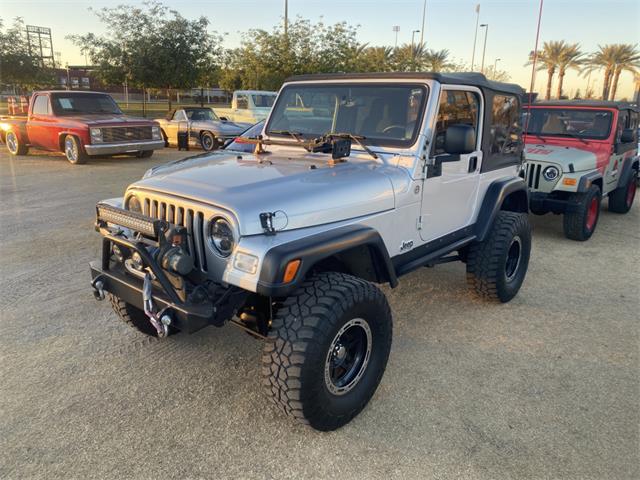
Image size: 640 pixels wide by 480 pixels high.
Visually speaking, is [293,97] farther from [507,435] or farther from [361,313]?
[507,435]

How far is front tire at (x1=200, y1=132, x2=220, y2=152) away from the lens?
14.5 meters

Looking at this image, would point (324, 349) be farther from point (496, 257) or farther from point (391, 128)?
point (496, 257)

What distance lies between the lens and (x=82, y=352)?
353 centimetres

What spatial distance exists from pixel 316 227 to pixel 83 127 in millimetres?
10840

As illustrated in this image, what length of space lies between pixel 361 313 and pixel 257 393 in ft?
3.04

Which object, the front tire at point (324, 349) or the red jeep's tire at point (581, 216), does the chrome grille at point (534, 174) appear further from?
the front tire at point (324, 349)

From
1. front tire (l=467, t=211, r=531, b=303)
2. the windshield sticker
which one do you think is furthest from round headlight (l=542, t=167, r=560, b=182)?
the windshield sticker

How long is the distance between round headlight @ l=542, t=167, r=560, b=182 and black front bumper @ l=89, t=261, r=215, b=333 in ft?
18.4

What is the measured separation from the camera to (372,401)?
3068 millimetres

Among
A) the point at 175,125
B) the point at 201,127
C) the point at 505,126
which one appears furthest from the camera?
the point at 175,125

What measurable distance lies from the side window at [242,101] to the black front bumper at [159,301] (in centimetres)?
1468

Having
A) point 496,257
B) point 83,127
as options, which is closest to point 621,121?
point 496,257

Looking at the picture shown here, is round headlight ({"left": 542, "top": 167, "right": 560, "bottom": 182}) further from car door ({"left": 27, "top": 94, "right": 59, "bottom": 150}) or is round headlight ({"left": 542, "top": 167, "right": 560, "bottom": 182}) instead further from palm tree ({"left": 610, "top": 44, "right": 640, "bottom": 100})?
palm tree ({"left": 610, "top": 44, "right": 640, "bottom": 100})

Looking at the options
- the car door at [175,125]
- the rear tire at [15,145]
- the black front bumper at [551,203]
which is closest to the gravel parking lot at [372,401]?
the black front bumper at [551,203]
